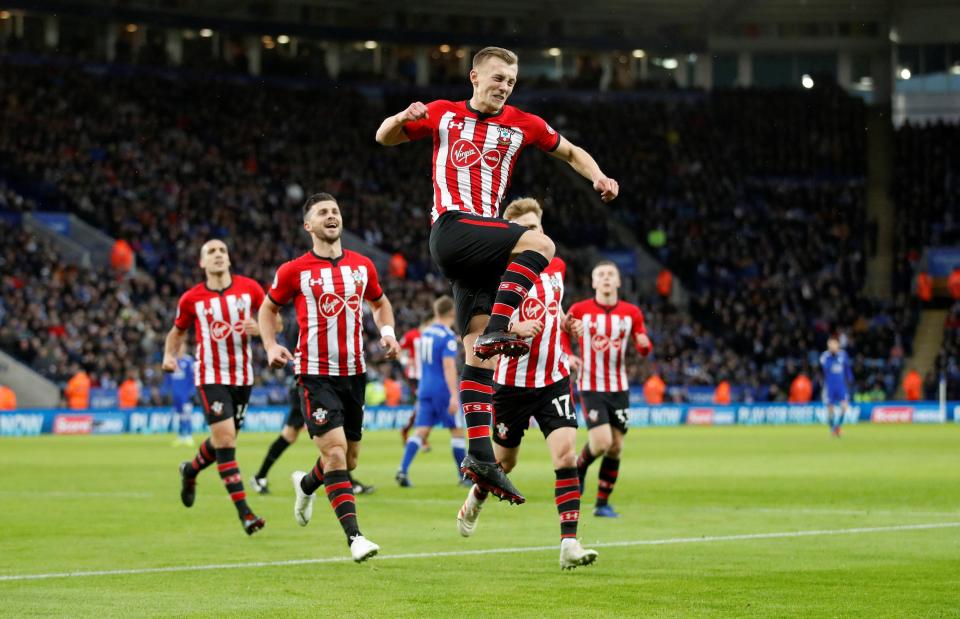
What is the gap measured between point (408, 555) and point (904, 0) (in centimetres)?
5668

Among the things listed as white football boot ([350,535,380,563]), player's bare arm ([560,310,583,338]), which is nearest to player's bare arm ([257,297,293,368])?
white football boot ([350,535,380,563])

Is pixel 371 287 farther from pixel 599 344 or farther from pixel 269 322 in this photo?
pixel 599 344

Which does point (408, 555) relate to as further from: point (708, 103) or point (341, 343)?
point (708, 103)

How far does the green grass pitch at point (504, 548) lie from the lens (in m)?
8.88

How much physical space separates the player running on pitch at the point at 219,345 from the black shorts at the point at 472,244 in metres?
5.24

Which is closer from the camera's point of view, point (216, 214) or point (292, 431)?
point (292, 431)

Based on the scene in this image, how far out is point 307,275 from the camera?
11805mm

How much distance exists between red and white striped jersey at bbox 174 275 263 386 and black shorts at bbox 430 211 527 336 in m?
5.53

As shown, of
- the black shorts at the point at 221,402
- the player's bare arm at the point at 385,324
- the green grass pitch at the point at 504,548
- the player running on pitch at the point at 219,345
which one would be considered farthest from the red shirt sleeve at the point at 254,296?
the player's bare arm at the point at 385,324

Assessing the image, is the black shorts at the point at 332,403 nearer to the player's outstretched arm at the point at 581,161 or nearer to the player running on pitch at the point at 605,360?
the player's outstretched arm at the point at 581,161

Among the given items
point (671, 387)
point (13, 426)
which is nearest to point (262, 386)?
point (13, 426)

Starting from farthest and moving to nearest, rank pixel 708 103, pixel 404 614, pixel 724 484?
pixel 708 103
pixel 724 484
pixel 404 614

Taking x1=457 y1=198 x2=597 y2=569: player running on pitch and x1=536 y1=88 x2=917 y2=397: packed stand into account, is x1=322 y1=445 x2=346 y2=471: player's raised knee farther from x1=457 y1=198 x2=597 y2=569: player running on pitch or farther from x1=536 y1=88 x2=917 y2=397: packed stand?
x1=536 y1=88 x2=917 y2=397: packed stand

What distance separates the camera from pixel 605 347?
52.3 ft
